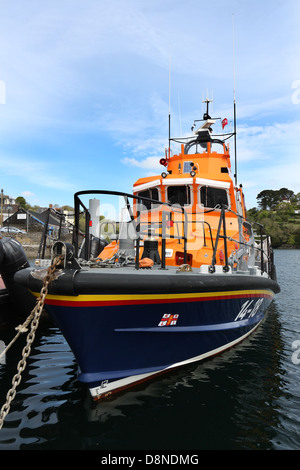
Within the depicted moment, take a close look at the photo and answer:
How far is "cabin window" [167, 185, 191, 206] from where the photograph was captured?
6149 mm

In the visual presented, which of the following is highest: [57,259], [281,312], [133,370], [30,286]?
[57,259]

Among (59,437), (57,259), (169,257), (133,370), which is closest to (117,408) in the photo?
(133,370)

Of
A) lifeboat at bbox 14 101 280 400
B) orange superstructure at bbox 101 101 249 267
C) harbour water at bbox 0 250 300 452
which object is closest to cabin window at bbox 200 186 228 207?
orange superstructure at bbox 101 101 249 267

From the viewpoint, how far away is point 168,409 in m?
3.52

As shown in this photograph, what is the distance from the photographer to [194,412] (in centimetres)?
348

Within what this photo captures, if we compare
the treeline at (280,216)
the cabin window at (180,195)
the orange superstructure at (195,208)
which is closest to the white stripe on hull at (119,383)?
the orange superstructure at (195,208)

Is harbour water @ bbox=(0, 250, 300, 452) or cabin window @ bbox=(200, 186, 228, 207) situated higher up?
cabin window @ bbox=(200, 186, 228, 207)

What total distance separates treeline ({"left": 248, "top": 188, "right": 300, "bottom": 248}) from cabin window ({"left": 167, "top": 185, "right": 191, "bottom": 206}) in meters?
63.6

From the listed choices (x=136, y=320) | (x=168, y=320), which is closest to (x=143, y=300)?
(x=136, y=320)

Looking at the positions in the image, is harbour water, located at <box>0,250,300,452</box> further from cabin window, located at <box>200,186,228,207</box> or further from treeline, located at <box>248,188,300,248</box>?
treeline, located at <box>248,188,300,248</box>

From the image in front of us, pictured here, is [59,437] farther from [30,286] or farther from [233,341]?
[233,341]

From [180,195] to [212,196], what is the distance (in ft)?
2.01

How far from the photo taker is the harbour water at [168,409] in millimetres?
3006
